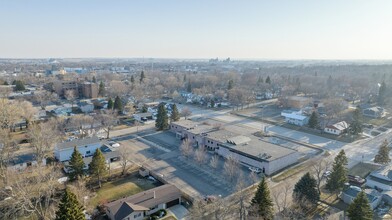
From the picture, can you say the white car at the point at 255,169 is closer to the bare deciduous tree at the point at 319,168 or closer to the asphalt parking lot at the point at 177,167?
the asphalt parking lot at the point at 177,167

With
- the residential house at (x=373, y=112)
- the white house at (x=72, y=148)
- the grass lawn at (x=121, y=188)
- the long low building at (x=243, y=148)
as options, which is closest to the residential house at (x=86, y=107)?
the white house at (x=72, y=148)

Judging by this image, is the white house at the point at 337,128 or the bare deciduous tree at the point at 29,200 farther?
the white house at the point at 337,128

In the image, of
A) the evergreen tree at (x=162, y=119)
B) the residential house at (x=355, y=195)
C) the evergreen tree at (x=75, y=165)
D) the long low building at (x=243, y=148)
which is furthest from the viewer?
the evergreen tree at (x=162, y=119)

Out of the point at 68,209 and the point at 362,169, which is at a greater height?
the point at 68,209

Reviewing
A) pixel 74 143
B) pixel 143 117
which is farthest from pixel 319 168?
pixel 143 117

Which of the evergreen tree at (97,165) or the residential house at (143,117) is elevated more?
the evergreen tree at (97,165)

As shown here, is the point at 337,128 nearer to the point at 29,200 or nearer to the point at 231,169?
the point at 231,169

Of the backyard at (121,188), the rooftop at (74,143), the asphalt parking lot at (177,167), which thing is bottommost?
the backyard at (121,188)
